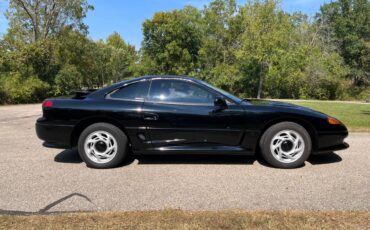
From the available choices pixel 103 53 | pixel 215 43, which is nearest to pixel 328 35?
pixel 215 43

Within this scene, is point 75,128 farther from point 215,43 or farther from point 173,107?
point 215,43

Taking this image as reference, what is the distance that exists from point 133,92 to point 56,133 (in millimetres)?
1330

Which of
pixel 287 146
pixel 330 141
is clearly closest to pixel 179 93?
pixel 287 146

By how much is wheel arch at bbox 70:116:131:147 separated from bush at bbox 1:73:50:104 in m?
15.8

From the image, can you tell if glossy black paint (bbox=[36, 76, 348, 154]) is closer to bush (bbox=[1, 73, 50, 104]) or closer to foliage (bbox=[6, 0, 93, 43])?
bush (bbox=[1, 73, 50, 104])

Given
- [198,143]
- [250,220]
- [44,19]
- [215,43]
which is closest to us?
[250,220]

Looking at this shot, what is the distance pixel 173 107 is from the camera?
16.4 ft

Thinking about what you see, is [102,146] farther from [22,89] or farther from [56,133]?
[22,89]

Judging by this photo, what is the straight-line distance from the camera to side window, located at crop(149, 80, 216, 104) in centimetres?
509

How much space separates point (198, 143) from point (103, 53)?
141ft

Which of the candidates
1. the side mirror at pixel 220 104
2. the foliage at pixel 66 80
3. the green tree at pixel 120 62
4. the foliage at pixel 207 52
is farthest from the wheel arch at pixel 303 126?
the green tree at pixel 120 62

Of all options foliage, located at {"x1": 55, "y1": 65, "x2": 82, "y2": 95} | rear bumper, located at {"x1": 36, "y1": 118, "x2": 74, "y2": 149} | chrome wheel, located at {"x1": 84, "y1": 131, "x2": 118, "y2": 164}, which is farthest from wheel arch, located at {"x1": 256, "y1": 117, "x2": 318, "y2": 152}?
foliage, located at {"x1": 55, "y1": 65, "x2": 82, "y2": 95}

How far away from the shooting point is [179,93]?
5145 millimetres

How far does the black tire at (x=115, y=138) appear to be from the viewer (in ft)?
16.5
